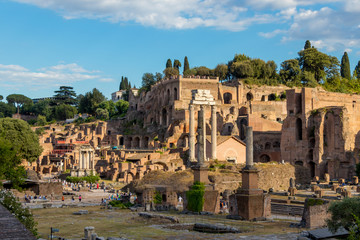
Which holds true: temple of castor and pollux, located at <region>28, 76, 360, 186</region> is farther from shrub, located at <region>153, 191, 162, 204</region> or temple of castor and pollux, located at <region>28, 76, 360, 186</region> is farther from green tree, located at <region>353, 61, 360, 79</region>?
green tree, located at <region>353, 61, 360, 79</region>

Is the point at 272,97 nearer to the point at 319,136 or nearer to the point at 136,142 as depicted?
the point at 136,142

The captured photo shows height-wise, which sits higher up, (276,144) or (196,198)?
(276,144)

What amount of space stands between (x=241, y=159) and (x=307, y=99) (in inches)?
522

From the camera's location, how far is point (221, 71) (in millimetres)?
100250

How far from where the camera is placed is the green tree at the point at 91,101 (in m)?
121

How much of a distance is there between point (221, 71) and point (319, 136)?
3781cm

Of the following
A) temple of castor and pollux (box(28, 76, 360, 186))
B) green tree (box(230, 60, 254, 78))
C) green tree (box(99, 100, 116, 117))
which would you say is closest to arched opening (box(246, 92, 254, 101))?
temple of castor and pollux (box(28, 76, 360, 186))

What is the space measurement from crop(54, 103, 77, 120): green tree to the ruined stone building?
69.5 metres

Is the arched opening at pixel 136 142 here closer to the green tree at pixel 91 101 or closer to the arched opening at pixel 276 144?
the arched opening at pixel 276 144

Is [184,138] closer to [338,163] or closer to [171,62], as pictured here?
[338,163]

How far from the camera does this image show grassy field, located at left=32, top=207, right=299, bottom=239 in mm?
24016

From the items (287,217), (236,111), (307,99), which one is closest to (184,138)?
(236,111)

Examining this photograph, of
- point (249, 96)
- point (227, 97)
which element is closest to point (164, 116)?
point (227, 97)

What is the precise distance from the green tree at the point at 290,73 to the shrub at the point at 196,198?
6495 centimetres
